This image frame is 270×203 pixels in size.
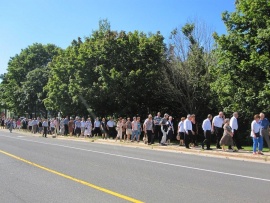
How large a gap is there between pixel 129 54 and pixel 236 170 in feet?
77.1

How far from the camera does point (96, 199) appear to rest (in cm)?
740

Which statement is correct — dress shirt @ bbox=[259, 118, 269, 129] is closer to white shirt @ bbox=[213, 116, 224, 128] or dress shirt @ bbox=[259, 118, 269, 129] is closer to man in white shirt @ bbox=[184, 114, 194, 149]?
white shirt @ bbox=[213, 116, 224, 128]

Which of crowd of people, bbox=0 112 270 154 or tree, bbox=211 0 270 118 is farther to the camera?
tree, bbox=211 0 270 118

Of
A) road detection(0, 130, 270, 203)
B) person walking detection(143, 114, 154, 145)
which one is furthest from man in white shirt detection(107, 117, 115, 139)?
road detection(0, 130, 270, 203)

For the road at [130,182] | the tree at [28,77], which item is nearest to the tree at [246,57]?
the road at [130,182]

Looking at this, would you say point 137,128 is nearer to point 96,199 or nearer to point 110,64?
point 110,64

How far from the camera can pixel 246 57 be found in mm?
23609

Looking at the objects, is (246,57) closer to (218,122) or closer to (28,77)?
(218,122)

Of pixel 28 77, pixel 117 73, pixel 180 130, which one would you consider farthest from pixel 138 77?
pixel 28 77

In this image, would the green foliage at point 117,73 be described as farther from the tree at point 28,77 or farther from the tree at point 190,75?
the tree at point 28,77

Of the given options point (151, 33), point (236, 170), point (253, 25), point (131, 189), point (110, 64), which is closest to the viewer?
point (131, 189)

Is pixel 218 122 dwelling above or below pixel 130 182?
above

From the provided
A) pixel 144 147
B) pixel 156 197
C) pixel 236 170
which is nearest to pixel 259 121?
pixel 236 170

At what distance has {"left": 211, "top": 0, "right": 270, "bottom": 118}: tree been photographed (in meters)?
22.0
